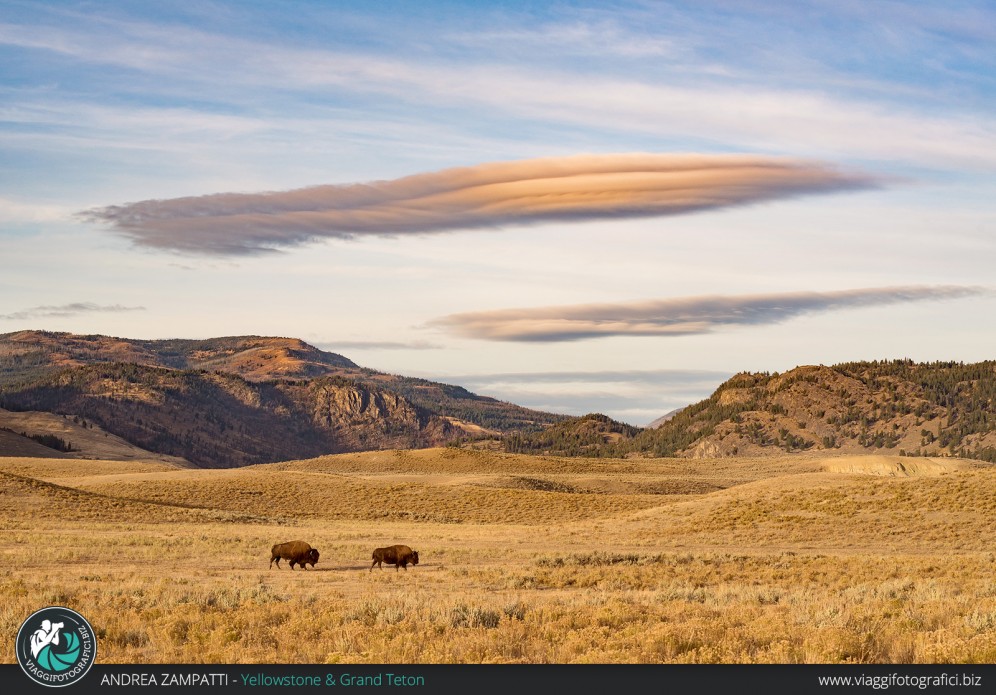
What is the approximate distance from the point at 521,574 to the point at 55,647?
16704 mm

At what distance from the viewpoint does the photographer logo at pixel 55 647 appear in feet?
39.5

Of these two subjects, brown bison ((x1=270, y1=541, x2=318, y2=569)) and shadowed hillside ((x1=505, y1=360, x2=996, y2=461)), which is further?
shadowed hillside ((x1=505, y1=360, x2=996, y2=461))

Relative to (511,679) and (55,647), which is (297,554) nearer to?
(55,647)

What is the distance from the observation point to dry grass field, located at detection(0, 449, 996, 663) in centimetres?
1458

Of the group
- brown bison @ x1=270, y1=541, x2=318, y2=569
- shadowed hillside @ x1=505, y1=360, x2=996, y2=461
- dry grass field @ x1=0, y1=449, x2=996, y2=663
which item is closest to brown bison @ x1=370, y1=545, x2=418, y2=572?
dry grass field @ x1=0, y1=449, x2=996, y2=663

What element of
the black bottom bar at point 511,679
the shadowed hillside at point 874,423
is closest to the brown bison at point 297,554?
the black bottom bar at point 511,679

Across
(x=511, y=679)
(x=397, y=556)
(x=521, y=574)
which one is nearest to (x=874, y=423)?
(x=397, y=556)

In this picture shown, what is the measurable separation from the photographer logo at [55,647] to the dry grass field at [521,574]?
1.24 m

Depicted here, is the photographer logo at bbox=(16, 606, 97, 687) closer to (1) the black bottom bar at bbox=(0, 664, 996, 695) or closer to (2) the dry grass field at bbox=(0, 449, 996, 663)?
(1) the black bottom bar at bbox=(0, 664, 996, 695)

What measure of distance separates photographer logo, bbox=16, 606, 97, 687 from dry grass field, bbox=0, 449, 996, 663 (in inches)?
48.8

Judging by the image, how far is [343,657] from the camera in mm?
13742

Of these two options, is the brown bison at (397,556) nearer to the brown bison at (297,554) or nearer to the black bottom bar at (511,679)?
the brown bison at (297,554)

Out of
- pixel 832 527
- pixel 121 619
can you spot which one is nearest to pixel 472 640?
pixel 121 619

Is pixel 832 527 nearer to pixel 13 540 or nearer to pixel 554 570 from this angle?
pixel 554 570
